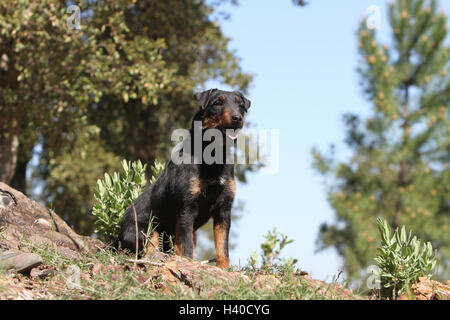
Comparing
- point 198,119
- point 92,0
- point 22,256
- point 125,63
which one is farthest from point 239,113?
point 92,0

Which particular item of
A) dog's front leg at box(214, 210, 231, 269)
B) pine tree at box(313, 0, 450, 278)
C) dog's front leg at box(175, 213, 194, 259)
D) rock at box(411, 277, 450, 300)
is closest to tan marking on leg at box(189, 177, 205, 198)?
dog's front leg at box(175, 213, 194, 259)

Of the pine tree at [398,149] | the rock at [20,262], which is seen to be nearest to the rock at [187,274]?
the rock at [20,262]

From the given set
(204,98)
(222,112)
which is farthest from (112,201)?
(222,112)

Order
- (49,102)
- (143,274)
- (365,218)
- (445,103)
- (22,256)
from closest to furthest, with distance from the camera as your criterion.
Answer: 1. (143,274)
2. (22,256)
3. (49,102)
4. (365,218)
5. (445,103)

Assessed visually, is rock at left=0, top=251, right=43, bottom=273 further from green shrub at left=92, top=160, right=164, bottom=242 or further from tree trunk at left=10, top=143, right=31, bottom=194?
tree trunk at left=10, top=143, right=31, bottom=194

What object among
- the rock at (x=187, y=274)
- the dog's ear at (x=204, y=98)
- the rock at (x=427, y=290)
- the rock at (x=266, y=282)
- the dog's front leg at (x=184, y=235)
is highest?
the dog's ear at (x=204, y=98)

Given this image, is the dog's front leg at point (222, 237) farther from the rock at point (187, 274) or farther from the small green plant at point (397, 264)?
the small green plant at point (397, 264)

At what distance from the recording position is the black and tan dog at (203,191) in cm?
657

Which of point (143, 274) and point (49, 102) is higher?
point (49, 102)

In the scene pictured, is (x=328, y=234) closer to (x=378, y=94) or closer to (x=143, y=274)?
(x=378, y=94)

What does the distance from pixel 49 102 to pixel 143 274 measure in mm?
12124

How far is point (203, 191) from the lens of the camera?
6668 millimetres

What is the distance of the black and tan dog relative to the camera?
6566mm

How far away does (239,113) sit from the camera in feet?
21.9
